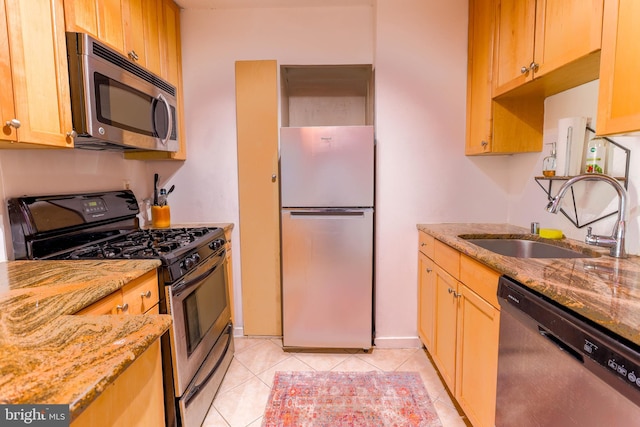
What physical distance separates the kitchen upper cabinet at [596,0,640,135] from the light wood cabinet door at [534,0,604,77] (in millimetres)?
47

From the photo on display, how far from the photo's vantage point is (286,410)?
1748 millimetres

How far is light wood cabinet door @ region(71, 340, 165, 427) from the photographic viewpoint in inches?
23.7

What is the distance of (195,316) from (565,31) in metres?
2.19

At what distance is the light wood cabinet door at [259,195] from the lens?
2.37 meters

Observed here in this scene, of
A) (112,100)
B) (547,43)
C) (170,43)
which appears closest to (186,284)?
(112,100)

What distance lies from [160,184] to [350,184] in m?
1.55

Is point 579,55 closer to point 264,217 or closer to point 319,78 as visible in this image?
point 319,78

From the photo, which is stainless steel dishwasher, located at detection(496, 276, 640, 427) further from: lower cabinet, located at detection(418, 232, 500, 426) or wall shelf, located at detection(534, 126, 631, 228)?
wall shelf, located at detection(534, 126, 631, 228)

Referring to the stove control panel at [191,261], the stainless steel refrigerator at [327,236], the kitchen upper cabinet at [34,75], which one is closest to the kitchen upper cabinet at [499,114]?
the stainless steel refrigerator at [327,236]

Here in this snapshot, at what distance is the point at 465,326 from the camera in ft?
5.20

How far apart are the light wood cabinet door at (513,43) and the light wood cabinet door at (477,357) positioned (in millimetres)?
1170

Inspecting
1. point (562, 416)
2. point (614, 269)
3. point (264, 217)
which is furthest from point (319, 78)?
point (562, 416)

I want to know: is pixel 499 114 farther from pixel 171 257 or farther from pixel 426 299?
pixel 171 257
